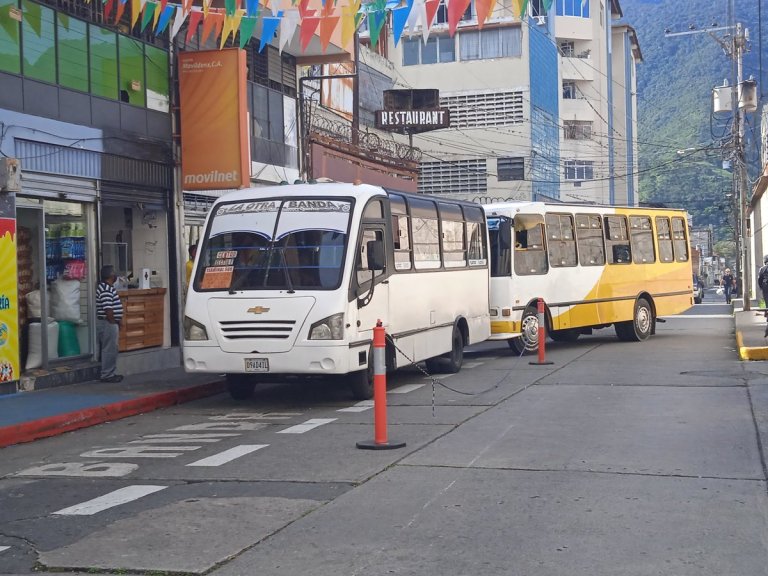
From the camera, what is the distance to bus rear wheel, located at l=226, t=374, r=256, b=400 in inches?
556

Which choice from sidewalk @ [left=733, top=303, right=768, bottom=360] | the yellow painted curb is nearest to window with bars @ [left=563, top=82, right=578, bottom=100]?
sidewalk @ [left=733, top=303, right=768, bottom=360]

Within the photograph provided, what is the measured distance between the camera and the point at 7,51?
14727mm

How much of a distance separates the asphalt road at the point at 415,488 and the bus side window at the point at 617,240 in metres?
9.32

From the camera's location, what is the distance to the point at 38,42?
15.5 m

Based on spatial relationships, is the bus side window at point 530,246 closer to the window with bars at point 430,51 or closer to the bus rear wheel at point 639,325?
the bus rear wheel at point 639,325

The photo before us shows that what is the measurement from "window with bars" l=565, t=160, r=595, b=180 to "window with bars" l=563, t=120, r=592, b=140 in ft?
5.31

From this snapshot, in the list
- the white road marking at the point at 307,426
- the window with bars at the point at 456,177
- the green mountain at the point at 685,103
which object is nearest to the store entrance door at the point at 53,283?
the white road marking at the point at 307,426

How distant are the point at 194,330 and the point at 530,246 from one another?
9520 millimetres

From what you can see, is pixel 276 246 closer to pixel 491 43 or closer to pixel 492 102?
pixel 492 102

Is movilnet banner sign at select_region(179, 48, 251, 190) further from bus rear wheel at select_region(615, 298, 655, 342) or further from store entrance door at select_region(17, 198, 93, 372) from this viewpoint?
bus rear wheel at select_region(615, 298, 655, 342)

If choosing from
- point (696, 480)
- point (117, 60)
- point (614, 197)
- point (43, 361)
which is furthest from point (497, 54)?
point (696, 480)

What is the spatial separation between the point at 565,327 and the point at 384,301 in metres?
8.32

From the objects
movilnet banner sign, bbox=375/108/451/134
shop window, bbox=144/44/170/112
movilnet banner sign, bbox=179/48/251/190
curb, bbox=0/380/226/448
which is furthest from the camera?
movilnet banner sign, bbox=375/108/451/134

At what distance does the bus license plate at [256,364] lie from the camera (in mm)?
12852
